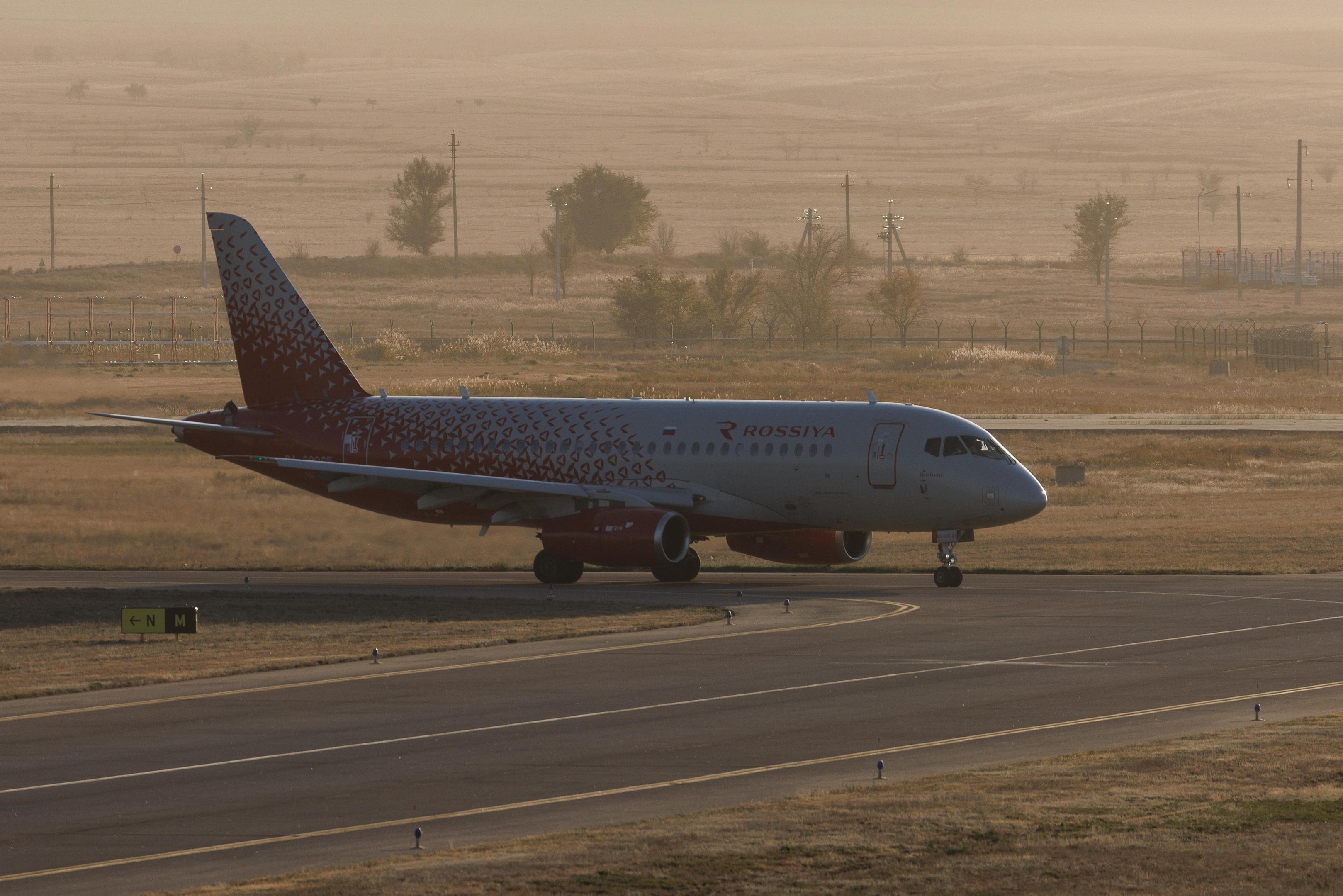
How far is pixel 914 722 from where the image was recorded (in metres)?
26.5

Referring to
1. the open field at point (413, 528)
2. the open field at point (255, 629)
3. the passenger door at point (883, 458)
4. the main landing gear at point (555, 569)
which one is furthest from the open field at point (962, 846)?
the open field at point (413, 528)

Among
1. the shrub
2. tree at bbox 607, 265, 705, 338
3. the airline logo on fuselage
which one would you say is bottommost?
the airline logo on fuselage

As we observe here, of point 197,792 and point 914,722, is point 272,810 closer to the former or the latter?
point 197,792

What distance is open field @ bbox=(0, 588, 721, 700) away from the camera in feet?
107

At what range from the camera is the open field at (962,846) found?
55.7 ft

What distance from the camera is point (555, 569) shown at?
153 feet

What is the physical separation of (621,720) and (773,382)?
80536 millimetres

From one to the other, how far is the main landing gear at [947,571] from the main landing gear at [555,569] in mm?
8424

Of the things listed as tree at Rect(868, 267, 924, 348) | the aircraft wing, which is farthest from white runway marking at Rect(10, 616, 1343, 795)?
tree at Rect(868, 267, 924, 348)

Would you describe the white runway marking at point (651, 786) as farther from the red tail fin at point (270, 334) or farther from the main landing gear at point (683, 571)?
the red tail fin at point (270, 334)

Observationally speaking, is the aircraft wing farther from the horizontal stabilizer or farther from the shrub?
the shrub

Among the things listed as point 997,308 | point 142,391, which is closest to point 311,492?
point 142,391

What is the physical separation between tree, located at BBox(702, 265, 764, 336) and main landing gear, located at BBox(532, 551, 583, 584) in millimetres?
112437

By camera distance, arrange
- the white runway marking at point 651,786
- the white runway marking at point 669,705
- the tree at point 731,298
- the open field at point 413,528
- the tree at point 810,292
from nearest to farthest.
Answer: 1. the white runway marking at point 651,786
2. the white runway marking at point 669,705
3. the open field at point 413,528
4. the tree at point 810,292
5. the tree at point 731,298
